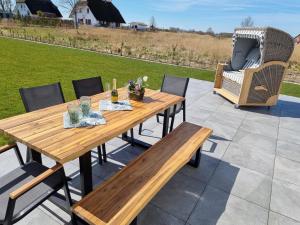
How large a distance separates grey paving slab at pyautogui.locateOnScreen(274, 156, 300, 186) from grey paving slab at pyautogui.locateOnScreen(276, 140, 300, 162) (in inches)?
5.6

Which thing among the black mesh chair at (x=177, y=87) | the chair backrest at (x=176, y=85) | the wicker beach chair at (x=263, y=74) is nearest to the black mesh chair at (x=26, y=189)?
the black mesh chair at (x=177, y=87)

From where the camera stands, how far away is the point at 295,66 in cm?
1063

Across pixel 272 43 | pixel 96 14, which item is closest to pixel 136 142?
pixel 272 43

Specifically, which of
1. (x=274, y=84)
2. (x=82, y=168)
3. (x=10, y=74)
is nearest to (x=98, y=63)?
(x=10, y=74)

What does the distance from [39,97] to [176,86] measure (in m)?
2.13

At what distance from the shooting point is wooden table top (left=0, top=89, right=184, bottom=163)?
1.58 meters

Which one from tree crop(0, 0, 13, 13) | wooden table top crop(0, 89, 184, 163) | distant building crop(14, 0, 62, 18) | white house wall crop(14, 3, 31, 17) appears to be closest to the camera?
wooden table top crop(0, 89, 184, 163)

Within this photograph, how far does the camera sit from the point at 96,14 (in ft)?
119

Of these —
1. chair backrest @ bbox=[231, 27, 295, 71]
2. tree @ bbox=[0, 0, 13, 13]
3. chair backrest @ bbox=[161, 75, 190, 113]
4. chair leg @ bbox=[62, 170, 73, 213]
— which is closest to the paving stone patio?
chair leg @ bbox=[62, 170, 73, 213]

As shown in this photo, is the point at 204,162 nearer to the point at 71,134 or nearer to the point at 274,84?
the point at 71,134

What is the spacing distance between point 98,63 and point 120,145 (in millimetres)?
6327

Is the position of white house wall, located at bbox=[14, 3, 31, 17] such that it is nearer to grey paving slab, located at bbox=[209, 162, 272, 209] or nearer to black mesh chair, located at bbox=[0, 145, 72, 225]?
black mesh chair, located at bbox=[0, 145, 72, 225]

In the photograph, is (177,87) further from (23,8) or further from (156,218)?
(23,8)

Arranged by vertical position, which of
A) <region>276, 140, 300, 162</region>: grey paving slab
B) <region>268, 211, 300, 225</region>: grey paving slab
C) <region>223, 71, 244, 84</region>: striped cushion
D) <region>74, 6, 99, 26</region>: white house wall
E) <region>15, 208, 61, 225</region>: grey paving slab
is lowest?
<region>268, 211, 300, 225</region>: grey paving slab
